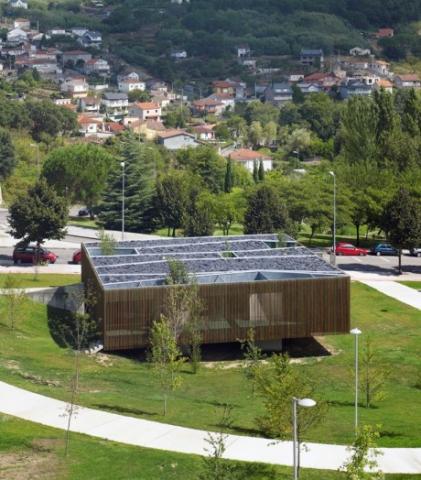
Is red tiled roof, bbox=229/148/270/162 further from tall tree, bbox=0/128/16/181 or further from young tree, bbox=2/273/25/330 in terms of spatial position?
young tree, bbox=2/273/25/330

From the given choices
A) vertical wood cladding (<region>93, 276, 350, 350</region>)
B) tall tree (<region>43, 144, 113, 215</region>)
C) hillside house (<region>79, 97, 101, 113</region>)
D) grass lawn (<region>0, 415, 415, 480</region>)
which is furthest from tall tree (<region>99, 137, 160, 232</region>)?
hillside house (<region>79, 97, 101, 113</region>)

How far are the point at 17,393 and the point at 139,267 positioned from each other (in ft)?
39.4

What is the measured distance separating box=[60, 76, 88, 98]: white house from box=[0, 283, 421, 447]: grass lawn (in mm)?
132831


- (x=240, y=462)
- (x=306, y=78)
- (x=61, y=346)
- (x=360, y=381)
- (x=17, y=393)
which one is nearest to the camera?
(x=240, y=462)

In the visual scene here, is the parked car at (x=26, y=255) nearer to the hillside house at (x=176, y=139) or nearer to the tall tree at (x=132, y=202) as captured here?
the tall tree at (x=132, y=202)

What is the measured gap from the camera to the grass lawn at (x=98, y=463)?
85.6 ft

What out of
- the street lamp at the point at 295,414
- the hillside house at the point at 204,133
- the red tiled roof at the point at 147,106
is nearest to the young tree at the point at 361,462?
the street lamp at the point at 295,414

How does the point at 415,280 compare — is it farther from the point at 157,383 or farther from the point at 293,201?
the point at 157,383

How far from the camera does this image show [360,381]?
34.9 metres

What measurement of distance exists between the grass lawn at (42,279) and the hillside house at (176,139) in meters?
79.5

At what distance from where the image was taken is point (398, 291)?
50562 millimetres

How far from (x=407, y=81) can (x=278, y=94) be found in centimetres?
2139

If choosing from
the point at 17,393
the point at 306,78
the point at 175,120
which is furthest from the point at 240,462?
the point at 306,78

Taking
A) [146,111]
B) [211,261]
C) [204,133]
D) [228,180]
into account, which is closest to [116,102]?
[146,111]
